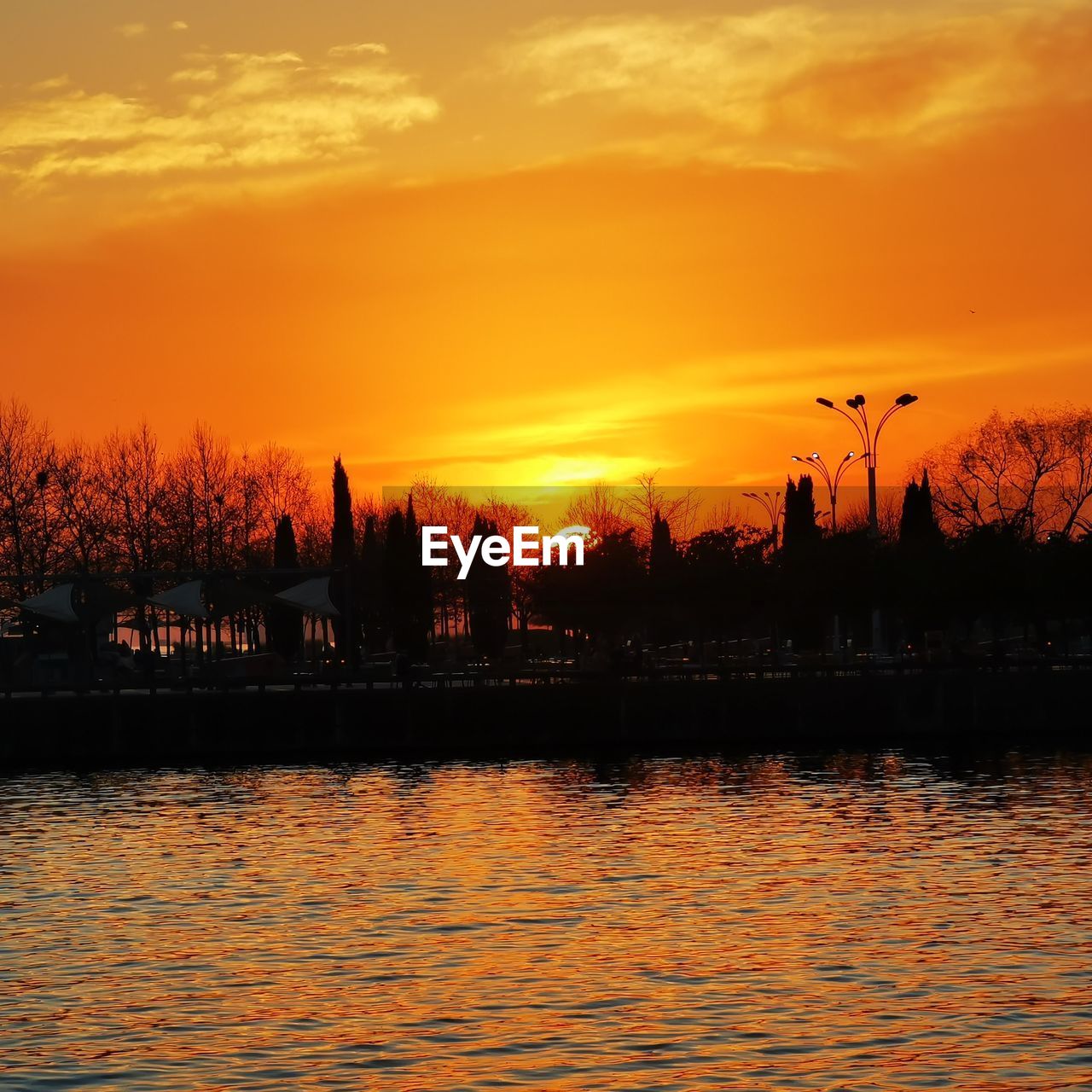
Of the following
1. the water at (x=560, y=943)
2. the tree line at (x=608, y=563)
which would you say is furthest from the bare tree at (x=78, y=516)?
the water at (x=560, y=943)

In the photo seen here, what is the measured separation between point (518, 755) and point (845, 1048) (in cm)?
4313

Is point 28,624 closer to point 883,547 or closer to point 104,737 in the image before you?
point 104,737

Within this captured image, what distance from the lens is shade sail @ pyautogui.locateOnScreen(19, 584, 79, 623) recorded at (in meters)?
71.4

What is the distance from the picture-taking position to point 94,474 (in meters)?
103

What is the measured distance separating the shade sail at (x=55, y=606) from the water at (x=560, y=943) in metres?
24.5

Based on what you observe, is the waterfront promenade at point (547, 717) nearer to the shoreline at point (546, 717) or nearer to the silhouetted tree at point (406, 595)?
the shoreline at point (546, 717)

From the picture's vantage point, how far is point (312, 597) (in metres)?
73.8

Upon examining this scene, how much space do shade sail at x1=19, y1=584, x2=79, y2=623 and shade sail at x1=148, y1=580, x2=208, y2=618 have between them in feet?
9.97

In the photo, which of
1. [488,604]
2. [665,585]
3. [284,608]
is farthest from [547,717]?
[488,604]

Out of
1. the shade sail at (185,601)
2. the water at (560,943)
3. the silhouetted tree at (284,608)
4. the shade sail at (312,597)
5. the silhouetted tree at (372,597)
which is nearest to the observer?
the water at (560,943)

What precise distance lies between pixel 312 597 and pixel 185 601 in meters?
5.00

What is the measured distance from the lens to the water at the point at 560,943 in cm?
1956

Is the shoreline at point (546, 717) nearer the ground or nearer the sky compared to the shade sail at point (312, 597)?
nearer the ground

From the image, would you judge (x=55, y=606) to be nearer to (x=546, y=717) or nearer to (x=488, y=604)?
(x=546, y=717)
